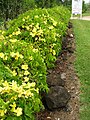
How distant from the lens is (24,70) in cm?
356

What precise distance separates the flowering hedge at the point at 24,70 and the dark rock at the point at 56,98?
484mm

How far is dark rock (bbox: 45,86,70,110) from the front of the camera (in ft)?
15.3

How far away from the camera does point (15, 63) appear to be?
140 inches

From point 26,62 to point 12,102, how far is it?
1094 mm

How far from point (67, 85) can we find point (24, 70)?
2355mm

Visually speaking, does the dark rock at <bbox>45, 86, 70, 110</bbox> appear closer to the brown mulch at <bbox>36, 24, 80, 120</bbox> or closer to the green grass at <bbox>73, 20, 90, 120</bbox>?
the brown mulch at <bbox>36, 24, 80, 120</bbox>

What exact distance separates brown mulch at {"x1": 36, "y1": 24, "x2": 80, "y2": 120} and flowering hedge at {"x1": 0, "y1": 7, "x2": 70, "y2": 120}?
76 centimetres

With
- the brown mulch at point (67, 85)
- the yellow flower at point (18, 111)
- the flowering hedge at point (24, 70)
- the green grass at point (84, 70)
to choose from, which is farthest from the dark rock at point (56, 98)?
the yellow flower at point (18, 111)

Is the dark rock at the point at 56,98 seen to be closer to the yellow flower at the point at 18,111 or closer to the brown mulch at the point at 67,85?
the brown mulch at the point at 67,85

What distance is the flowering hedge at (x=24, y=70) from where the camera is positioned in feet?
8.87

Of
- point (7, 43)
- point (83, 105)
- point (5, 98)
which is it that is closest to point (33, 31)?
point (7, 43)

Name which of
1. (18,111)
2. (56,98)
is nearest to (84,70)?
(56,98)

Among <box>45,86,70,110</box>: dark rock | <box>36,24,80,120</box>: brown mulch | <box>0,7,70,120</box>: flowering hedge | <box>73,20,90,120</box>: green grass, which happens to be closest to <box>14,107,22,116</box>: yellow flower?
<box>0,7,70,120</box>: flowering hedge

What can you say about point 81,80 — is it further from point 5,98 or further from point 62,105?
point 5,98
